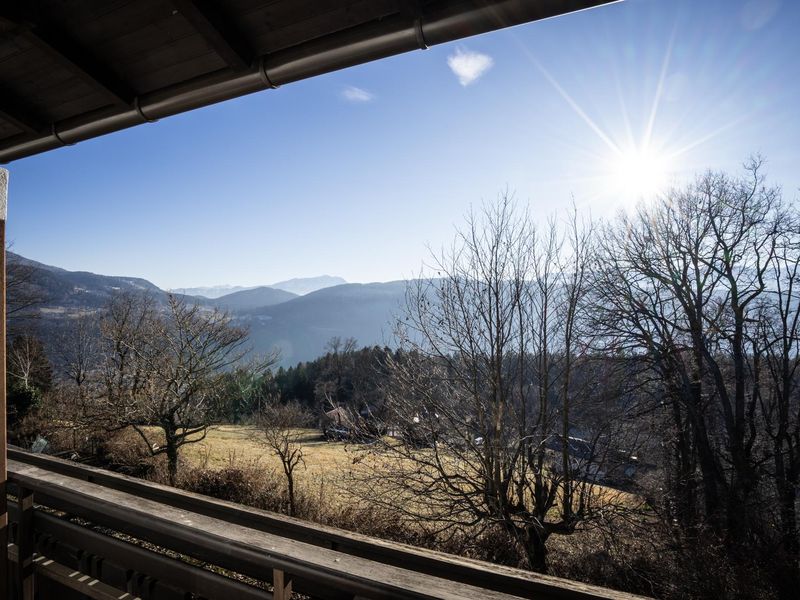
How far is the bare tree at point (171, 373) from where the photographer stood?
11.3m

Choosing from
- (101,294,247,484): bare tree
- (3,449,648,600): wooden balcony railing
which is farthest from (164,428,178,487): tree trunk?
(3,449,648,600): wooden balcony railing

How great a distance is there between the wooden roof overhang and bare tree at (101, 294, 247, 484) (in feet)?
36.7

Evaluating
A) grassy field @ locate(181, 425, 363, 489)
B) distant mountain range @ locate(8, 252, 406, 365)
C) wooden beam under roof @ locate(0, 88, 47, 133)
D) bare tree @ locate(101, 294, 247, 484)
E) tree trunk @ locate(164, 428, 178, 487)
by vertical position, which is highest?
distant mountain range @ locate(8, 252, 406, 365)

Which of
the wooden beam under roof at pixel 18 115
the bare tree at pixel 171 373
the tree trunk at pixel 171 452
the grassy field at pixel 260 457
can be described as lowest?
the grassy field at pixel 260 457

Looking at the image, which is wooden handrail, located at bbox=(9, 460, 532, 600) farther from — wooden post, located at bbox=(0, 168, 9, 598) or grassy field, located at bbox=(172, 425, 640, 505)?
grassy field, located at bbox=(172, 425, 640, 505)

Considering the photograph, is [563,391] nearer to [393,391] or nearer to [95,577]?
[393,391]

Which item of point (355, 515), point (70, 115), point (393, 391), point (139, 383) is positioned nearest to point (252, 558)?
point (70, 115)

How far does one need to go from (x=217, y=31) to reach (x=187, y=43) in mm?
200

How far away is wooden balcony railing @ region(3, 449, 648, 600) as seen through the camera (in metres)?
0.91

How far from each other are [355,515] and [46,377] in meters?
17.0

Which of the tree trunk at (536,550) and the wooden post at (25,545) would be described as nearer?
the wooden post at (25,545)

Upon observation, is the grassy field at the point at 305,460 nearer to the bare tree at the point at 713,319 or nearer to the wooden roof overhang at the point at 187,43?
the bare tree at the point at 713,319

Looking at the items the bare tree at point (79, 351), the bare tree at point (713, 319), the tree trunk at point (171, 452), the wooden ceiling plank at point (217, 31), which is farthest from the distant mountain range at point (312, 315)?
the wooden ceiling plank at point (217, 31)

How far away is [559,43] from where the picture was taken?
16.5 feet
